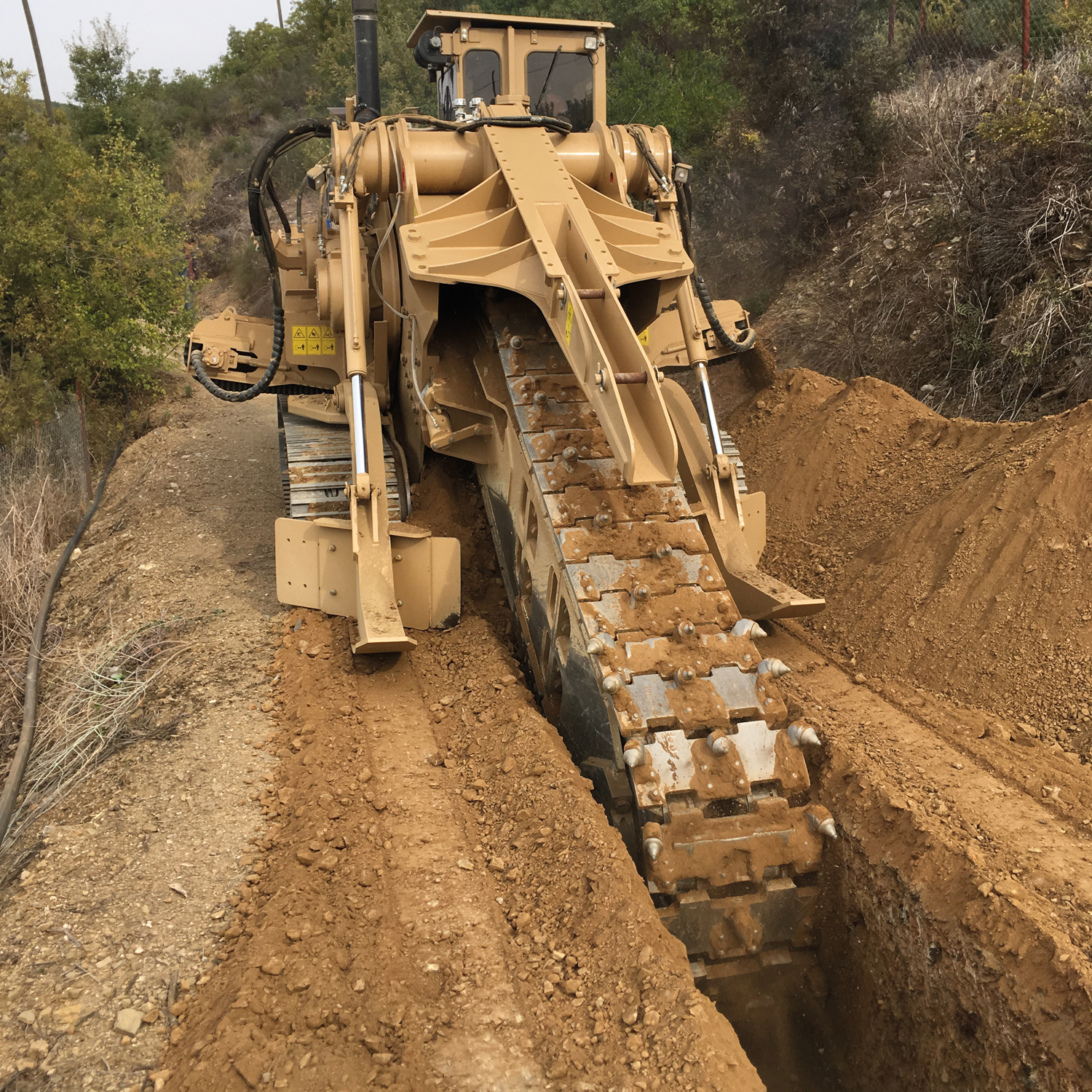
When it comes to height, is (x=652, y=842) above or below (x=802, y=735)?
below

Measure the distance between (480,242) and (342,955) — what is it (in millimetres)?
→ 3306

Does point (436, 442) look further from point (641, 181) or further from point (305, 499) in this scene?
point (641, 181)

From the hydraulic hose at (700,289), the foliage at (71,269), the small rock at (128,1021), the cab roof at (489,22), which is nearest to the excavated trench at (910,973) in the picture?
the small rock at (128,1021)

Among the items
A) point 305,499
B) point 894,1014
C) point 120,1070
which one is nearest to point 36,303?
point 305,499

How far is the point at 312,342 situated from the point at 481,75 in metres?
2.21

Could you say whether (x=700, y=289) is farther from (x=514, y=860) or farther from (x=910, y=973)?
(x=910, y=973)

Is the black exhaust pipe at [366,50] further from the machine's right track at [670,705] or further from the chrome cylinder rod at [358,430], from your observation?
the machine's right track at [670,705]

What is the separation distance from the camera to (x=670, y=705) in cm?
407

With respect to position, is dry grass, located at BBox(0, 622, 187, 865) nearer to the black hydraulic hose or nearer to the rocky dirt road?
the black hydraulic hose

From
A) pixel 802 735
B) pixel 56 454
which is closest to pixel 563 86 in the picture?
pixel 802 735

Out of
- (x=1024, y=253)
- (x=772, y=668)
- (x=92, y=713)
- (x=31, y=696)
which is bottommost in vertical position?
(x=31, y=696)

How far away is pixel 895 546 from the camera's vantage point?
22.3 ft

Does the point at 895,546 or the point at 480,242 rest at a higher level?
the point at 480,242

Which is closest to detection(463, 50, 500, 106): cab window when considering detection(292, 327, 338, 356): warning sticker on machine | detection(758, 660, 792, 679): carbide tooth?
detection(292, 327, 338, 356): warning sticker on machine
